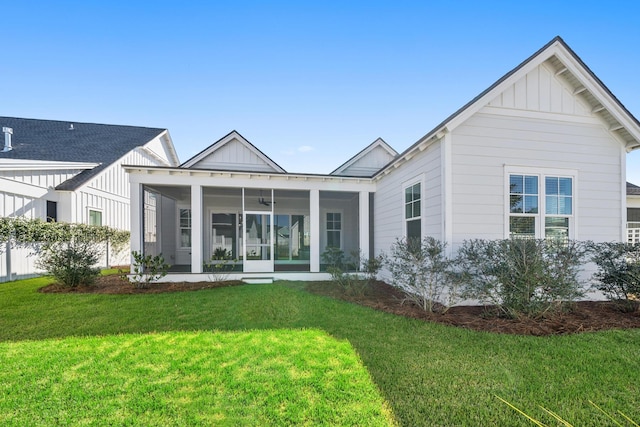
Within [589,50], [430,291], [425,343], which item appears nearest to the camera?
[425,343]

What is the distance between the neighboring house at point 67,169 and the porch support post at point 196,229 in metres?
6.11

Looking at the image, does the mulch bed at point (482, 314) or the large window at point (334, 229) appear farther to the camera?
the large window at point (334, 229)

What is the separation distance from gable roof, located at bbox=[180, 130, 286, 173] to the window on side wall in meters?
4.76

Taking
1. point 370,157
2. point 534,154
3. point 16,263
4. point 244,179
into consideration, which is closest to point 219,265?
point 244,179

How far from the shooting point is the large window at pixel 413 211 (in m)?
7.42

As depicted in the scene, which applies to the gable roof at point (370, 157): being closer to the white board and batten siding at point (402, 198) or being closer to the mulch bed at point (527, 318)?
the white board and batten siding at point (402, 198)

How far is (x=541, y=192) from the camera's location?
21.4 feet

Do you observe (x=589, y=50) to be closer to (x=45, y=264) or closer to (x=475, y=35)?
(x=475, y=35)

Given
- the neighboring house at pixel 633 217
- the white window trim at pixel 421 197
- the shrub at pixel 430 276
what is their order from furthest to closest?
the neighboring house at pixel 633 217, the white window trim at pixel 421 197, the shrub at pixel 430 276

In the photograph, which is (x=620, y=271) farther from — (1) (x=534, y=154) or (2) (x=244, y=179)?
(2) (x=244, y=179)

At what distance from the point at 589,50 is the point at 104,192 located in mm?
20631

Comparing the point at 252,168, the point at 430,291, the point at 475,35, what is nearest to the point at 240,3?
the point at 252,168

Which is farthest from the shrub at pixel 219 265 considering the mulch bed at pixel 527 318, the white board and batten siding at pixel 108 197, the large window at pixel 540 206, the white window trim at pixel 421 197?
the large window at pixel 540 206

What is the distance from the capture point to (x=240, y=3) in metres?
9.60
